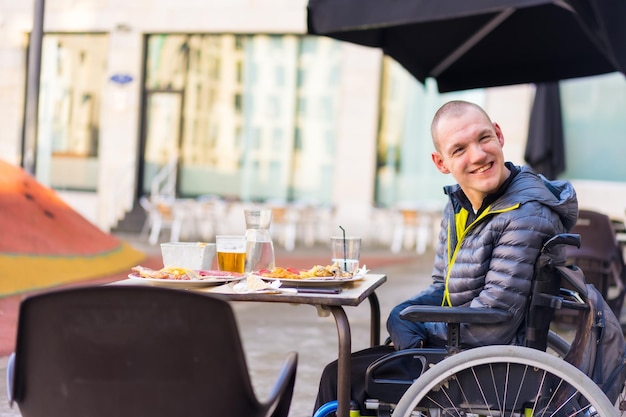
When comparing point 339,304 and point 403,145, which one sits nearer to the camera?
point 339,304

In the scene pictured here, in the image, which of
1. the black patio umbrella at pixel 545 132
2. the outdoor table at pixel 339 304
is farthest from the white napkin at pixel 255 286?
the black patio umbrella at pixel 545 132

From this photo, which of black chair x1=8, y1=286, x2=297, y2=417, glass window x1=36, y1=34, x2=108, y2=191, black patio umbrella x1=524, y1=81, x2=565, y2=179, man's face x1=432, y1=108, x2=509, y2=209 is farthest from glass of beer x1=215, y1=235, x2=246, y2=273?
glass window x1=36, y1=34, x2=108, y2=191

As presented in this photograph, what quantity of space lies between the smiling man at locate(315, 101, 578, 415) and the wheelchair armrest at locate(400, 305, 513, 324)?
0.06m

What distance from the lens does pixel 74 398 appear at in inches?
84.9

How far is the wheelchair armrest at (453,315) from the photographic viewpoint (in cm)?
259

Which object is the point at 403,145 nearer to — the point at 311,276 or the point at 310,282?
the point at 311,276

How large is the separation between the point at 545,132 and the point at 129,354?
872cm

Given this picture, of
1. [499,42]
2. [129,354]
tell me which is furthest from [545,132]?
[129,354]

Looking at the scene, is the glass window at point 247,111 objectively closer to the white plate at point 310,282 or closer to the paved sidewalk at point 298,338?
the paved sidewalk at point 298,338

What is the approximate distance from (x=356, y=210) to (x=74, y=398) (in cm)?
1330

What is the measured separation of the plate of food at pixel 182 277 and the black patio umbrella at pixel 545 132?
25.3 feet

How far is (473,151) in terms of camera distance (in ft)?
9.38

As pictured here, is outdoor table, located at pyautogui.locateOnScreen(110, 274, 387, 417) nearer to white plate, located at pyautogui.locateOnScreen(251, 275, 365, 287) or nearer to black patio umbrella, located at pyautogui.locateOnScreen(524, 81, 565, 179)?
white plate, located at pyautogui.locateOnScreen(251, 275, 365, 287)

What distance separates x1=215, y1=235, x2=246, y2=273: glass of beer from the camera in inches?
123
